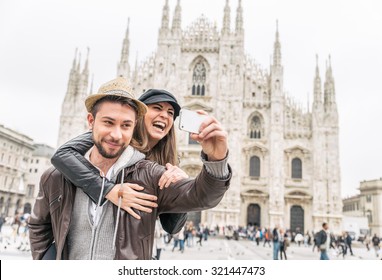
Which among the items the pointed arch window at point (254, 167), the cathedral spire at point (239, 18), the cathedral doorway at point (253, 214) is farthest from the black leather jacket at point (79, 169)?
the cathedral spire at point (239, 18)

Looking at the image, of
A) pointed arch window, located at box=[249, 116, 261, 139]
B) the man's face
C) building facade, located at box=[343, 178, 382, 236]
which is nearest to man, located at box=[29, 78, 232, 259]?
the man's face

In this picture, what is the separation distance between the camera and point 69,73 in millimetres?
26188

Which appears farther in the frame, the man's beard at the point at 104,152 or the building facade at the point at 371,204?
the building facade at the point at 371,204

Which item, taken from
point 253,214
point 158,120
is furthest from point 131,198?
point 253,214

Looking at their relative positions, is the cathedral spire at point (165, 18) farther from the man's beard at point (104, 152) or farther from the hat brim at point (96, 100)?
the man's beard at point (104, 152)

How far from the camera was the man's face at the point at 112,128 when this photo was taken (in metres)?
1.24

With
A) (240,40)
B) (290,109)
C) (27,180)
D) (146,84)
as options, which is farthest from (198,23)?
(27,180)

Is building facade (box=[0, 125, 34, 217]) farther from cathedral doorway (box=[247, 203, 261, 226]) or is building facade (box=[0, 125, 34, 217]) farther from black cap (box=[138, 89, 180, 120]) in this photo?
black cap (box=[138, 89, 180, 120])

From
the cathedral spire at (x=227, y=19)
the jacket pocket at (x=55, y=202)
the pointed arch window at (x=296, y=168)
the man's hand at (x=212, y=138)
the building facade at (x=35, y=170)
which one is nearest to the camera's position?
the man's hand at (x=212, y=138)

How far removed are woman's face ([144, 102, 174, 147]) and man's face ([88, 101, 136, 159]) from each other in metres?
0.25

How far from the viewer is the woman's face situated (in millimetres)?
1513

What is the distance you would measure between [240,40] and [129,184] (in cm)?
2603

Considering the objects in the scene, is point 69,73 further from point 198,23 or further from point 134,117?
point 134,117

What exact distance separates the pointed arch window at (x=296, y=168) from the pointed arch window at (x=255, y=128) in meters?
3.06
